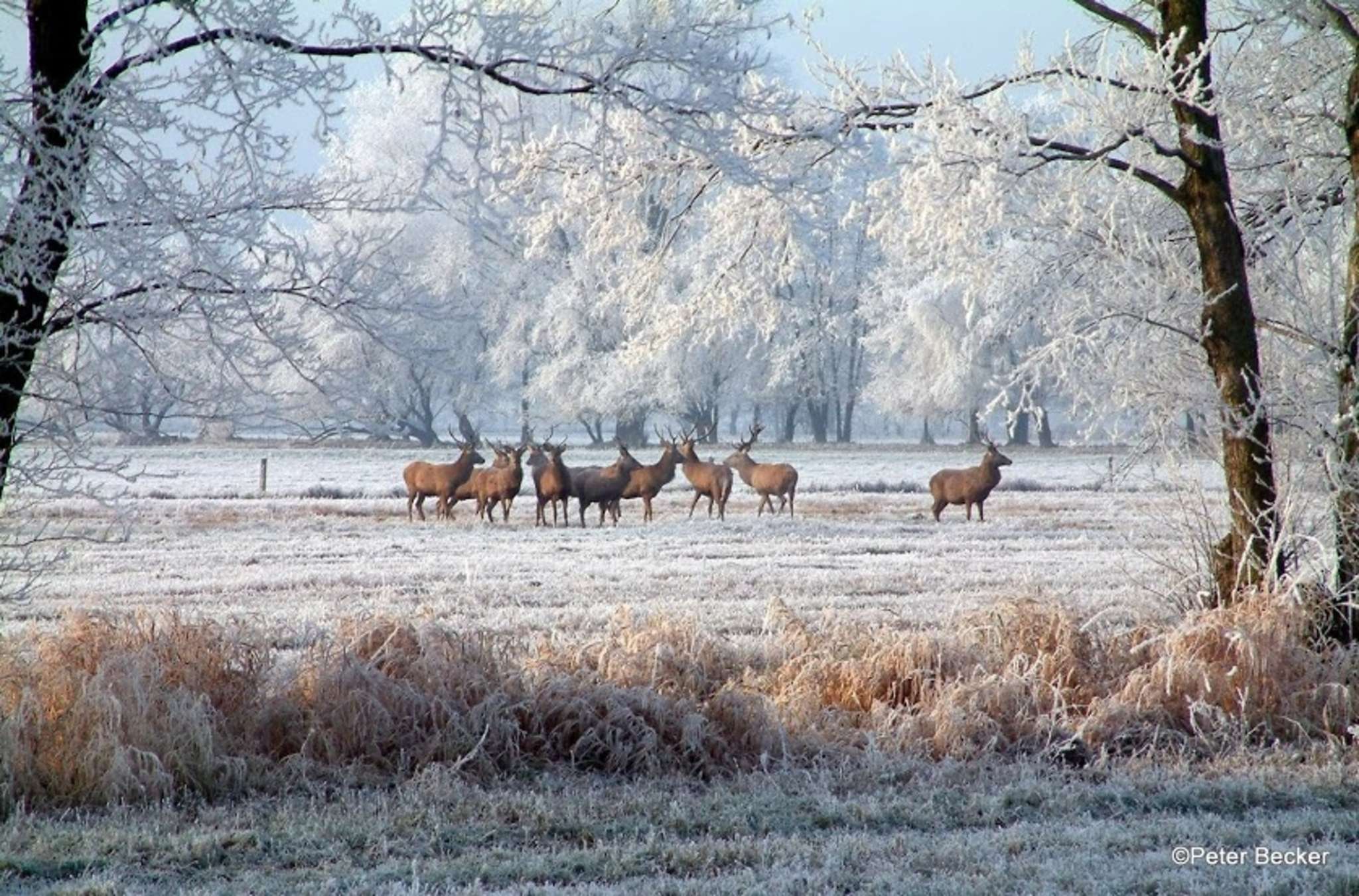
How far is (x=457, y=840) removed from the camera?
18.0ft

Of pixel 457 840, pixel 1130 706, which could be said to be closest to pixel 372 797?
Answer: pixel 457 840

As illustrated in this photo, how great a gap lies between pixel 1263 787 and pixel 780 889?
272cm

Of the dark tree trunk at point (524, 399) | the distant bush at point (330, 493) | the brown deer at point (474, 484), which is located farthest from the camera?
the dark tree trunk at point (524, 399)

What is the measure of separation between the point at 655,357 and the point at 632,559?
6.49m

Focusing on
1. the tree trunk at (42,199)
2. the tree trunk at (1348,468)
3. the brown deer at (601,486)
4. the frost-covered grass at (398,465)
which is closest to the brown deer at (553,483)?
the brown deer at (601,486)

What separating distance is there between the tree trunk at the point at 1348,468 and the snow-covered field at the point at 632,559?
944 millimetres

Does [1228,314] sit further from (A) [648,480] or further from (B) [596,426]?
(B) [596,426]

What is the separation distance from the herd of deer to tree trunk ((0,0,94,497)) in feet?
56.9

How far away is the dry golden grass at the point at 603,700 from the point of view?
20.5ft

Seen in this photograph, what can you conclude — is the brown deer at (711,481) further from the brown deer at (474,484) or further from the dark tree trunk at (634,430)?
the dark tree trunk at (634,430)

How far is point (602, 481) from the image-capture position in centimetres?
2400

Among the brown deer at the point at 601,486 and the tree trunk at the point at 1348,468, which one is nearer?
the tree trunk at the point at 1348,468

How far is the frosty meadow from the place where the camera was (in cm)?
551

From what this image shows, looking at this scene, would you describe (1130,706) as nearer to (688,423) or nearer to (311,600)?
(311,600)
